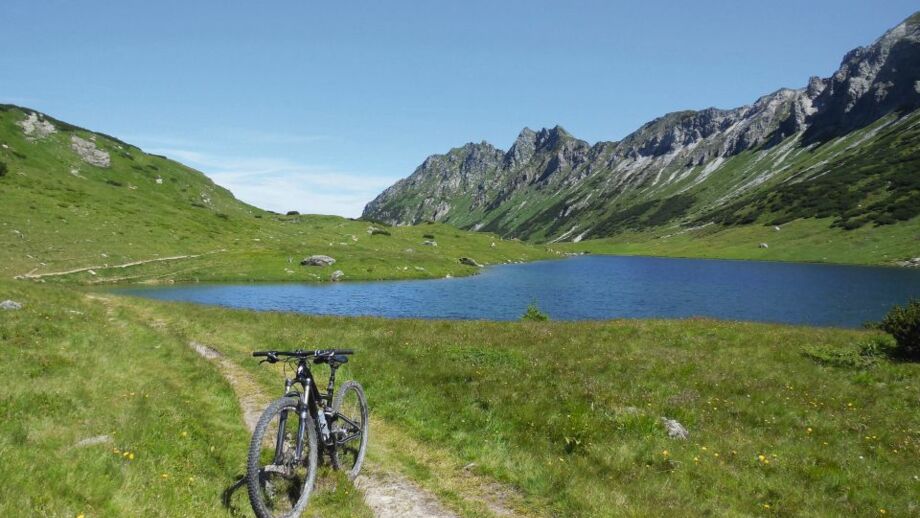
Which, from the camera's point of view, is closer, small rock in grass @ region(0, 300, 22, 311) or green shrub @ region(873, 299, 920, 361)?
green shrub @ region(873, 299, 920, 361)

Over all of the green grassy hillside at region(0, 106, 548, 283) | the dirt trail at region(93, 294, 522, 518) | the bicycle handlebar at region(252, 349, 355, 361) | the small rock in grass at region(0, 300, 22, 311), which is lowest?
the dirt trail at region(93, 294, 522, 518)

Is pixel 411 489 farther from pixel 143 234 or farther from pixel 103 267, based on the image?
pixel 143 234

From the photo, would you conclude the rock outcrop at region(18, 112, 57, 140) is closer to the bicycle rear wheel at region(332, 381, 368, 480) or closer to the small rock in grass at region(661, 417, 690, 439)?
the bicycle rear wheel at region(332, 381, 368, 480)

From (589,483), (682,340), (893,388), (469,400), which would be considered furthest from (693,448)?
(682,340)

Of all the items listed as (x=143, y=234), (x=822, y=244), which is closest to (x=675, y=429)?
(x=143, y=234)

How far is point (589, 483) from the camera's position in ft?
35.2

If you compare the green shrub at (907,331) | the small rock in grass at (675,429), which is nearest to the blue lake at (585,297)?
the green shrub at (907,331)

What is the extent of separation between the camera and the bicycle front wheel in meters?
7.78

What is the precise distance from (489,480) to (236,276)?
263ft

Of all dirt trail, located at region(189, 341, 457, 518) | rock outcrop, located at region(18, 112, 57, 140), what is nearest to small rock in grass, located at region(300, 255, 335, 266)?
dirt trail, located at region(189, 341, 457, 518)

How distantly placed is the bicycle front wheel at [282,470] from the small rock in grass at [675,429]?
31.9ft

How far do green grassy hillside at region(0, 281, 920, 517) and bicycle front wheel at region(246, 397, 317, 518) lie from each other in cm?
62

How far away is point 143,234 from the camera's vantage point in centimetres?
8919

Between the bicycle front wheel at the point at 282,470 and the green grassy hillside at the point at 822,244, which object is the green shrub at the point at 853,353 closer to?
the bicycle front wheel at the point at 282,470
